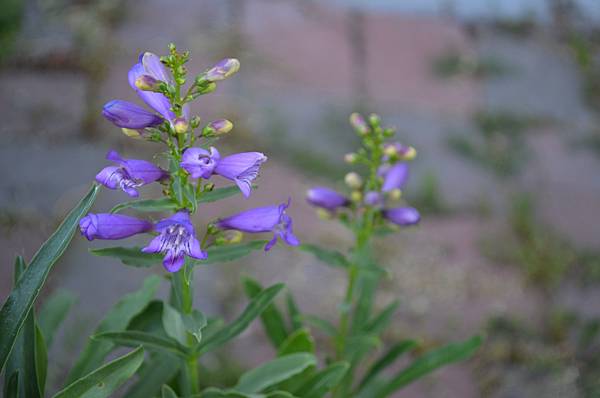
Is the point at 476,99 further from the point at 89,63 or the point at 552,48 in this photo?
the point at 89,63

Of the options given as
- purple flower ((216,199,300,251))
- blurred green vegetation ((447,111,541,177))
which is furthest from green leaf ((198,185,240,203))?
blurred green vegetation ((447,111,541,177))

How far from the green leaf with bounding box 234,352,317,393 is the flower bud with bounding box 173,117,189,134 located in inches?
28.6

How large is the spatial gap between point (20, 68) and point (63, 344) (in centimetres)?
201

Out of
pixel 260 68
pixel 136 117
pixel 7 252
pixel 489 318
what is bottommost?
pixel 489 318

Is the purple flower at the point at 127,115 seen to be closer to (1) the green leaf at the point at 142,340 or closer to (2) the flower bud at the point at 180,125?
(2) the flower bud at the point at 180,125

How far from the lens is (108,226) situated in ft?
5.60

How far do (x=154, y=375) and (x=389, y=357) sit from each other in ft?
2.34

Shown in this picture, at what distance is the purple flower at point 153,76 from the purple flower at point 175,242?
0.24m

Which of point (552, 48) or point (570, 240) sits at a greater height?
point (552, 48)

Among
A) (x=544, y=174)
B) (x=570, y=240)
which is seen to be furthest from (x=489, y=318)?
(x=544, y=174)

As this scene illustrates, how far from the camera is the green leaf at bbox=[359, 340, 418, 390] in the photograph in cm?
242

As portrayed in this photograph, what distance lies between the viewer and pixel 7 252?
3.11 m

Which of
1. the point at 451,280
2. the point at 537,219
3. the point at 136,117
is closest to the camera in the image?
the point at 136,117

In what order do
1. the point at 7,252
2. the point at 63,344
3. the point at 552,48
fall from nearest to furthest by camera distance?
the point at 63,344 < the point at 7,252 < the point at 552,48
